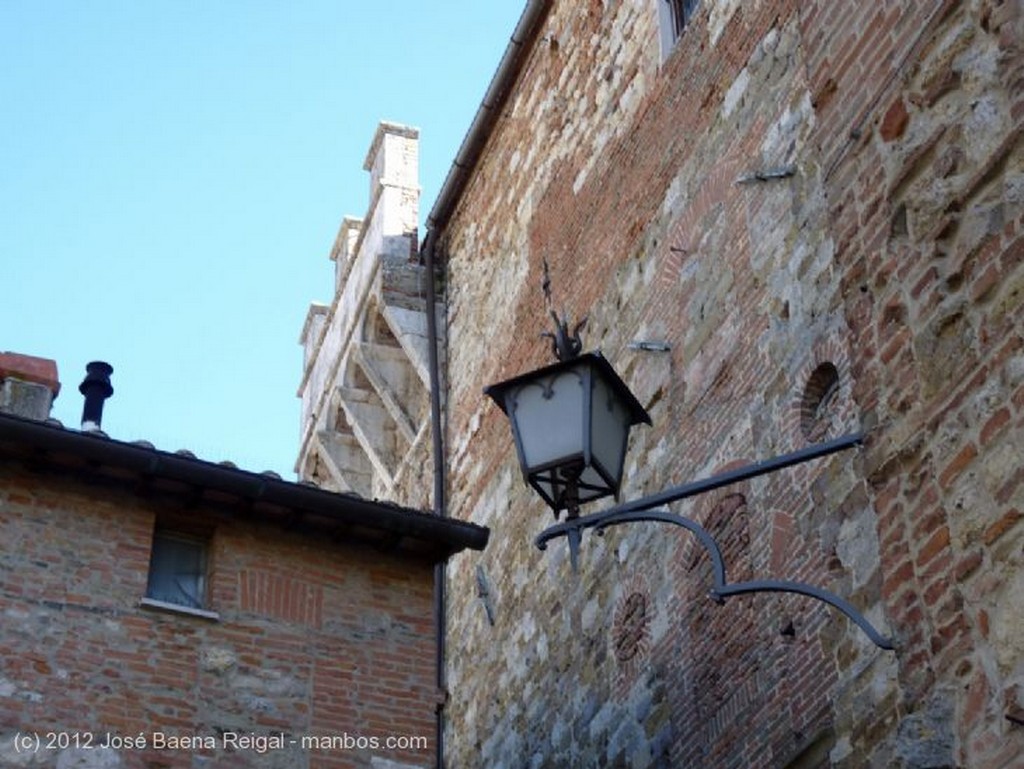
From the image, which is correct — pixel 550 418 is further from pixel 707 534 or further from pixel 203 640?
pixel 203 640

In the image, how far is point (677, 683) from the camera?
9711 mm

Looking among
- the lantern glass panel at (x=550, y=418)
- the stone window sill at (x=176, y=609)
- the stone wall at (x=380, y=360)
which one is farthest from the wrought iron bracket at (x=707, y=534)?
the stone wall at (x=380, y=360)

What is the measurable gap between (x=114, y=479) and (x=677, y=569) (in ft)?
9.56

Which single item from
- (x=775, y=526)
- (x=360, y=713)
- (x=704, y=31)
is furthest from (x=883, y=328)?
(x=704, y=31)

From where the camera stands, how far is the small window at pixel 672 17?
11.8 m

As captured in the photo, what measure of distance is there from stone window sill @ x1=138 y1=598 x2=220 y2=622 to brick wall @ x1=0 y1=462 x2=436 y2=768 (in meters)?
0.03

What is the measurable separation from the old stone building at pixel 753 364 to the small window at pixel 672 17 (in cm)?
2

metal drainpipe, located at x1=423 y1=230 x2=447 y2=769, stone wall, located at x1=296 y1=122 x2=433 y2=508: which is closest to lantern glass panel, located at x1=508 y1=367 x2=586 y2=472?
metal drainpipe, located at x1=423 y1=230 x2=447 y2=769

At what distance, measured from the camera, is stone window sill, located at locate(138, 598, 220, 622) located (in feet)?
29.7

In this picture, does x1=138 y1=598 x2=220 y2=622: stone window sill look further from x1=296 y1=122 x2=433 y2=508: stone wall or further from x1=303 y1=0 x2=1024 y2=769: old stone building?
x1=296 y1=122 x2=433 y2=508: stone wall

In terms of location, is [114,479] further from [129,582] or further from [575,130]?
[575,130]

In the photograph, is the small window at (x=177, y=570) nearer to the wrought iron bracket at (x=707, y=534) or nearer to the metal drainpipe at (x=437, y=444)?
the wrought iron bracket at (x=707, y=534)

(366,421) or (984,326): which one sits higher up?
(366,421)

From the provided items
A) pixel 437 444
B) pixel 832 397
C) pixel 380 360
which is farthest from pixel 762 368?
pixel 380 360
